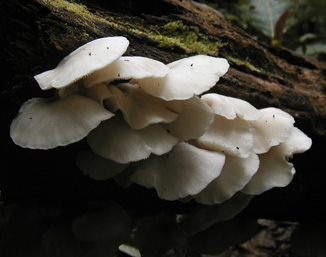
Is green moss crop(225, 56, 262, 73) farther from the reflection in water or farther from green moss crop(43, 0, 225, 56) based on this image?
the reflection in water

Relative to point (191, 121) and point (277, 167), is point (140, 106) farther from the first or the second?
point (277, 167)

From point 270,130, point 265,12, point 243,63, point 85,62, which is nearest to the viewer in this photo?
point 85,62

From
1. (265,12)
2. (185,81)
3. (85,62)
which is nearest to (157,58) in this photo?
(185,81)

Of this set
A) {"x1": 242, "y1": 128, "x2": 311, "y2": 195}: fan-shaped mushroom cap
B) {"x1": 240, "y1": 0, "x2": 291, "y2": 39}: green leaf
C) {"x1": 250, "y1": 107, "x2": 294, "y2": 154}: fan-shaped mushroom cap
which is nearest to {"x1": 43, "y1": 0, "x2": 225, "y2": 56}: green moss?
{"x1": 250, "y1": 107, "x2": 294, "y2": 154}: fan-shaped mushroom cap

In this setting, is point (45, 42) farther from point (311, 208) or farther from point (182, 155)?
point (311, 208)

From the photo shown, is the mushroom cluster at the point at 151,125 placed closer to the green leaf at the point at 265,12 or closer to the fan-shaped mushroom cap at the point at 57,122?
the fan-shaped mushroom cap at the point at 57,122

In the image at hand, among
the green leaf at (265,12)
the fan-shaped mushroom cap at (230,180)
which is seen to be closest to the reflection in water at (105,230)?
the fan-shaped mushroom cap at (230,180)

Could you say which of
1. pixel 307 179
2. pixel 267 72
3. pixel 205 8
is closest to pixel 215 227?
pixel 307 179
